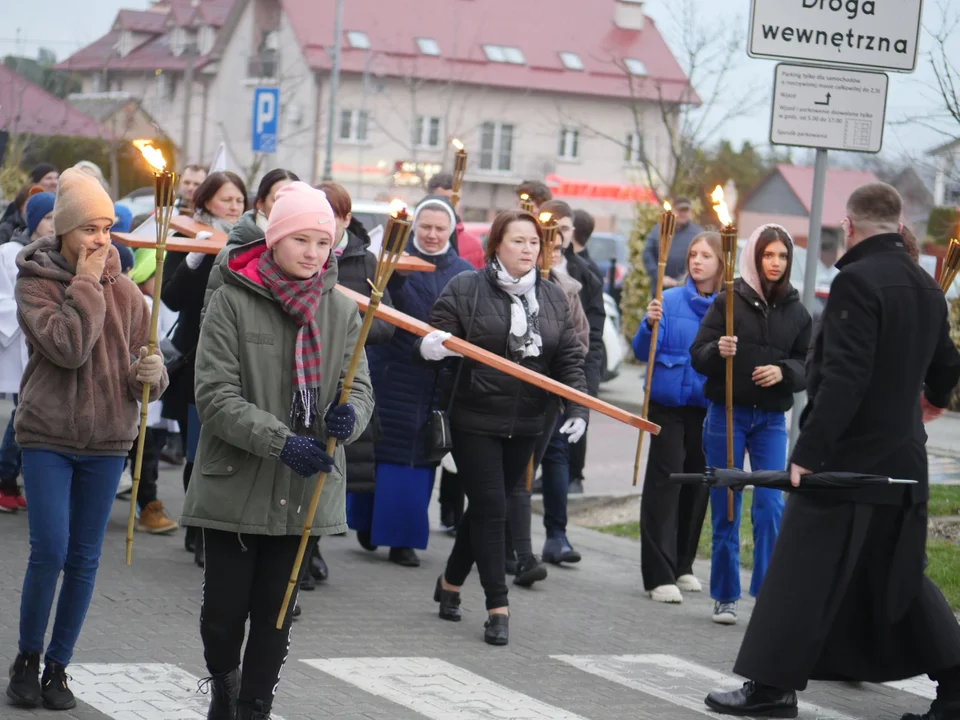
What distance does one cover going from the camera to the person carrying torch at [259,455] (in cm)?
491

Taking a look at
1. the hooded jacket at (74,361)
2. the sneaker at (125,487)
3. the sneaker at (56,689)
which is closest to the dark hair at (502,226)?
the hooded jacket at (74,361)

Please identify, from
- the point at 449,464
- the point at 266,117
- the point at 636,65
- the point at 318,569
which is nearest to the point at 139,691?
the point at 318,569

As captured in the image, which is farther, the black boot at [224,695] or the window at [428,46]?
the window at [428,46]

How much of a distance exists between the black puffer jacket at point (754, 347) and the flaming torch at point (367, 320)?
3.44m

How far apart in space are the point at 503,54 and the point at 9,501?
55.5m

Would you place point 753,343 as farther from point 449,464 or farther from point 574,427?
point 449,464

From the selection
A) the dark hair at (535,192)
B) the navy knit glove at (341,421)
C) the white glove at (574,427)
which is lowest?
the white glove at (574,427)

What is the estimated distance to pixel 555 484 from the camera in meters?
9.75

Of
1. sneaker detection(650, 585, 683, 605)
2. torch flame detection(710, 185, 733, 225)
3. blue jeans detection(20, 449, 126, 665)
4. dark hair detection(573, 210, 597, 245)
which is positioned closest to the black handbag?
torch flame detection(710, 185, 733, 225)

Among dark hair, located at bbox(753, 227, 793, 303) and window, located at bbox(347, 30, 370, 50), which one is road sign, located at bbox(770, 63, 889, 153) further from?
window, located at bbox(347, 30, 370, 50)

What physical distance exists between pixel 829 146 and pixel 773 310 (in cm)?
93

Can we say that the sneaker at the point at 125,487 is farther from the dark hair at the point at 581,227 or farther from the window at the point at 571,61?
the window at the point at 571,61

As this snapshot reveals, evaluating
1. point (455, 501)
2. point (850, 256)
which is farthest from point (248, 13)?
point (850, 256)

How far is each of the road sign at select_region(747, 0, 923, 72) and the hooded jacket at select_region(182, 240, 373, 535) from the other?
12.5ft
